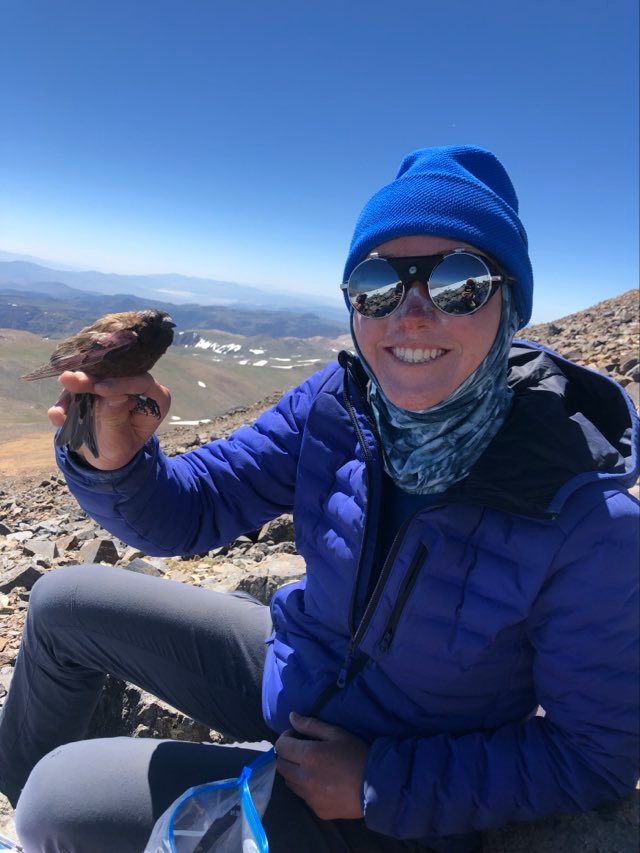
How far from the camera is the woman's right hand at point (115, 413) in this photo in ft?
7.58

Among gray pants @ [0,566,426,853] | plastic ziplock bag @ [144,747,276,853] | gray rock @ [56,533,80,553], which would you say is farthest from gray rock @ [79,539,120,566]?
plastic ziplock bag @ [144,747,276,853]

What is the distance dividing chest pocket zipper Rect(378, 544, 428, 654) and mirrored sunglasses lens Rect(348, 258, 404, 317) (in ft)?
2.65

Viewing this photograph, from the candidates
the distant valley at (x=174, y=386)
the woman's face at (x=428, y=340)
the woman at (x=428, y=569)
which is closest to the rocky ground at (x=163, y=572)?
the woman at (x=428, y=569)

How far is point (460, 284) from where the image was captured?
193cm

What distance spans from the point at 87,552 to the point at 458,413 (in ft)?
17.9

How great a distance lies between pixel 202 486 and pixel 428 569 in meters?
1.19

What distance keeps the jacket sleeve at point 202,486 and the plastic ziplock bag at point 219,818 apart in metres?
0.98

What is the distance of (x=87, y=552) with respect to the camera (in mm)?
6461

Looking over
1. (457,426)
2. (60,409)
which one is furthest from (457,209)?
(60,409)

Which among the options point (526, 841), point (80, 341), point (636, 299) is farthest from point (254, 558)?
point (636, 299)

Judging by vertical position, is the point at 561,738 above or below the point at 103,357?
below

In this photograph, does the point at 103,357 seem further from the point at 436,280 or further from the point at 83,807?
the point at 83,807

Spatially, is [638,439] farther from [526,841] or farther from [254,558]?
[254,558]

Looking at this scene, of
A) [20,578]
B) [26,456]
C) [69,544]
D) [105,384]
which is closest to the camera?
[105,384]
